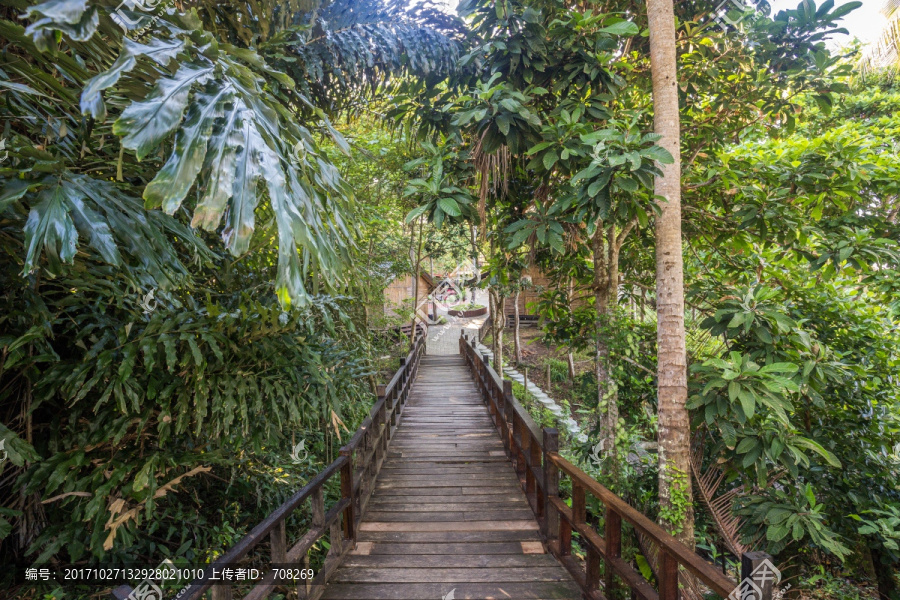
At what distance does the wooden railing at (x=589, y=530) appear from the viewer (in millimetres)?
1631

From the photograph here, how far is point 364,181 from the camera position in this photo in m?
6.42

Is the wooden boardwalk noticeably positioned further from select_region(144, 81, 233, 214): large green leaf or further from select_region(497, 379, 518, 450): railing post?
select_region(144, 81, 233, 214): large green leaf

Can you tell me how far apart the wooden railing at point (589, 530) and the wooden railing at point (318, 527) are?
1422 mm

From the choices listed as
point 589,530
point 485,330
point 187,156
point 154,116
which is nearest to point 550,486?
point 589,530

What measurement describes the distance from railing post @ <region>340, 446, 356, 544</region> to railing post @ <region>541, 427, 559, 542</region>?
1.42m

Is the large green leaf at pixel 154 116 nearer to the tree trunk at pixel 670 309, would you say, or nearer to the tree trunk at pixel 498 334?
the tree trunk at pixel 670 309

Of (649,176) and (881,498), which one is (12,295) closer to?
(649,176)

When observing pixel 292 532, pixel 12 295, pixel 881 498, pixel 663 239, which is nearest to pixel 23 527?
pixel 12 295

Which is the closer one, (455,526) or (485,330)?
(455,526)

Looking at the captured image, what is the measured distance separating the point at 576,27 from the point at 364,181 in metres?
4.25

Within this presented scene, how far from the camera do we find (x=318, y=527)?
2.39 metres

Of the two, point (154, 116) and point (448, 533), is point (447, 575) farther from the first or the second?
point (154, 116)

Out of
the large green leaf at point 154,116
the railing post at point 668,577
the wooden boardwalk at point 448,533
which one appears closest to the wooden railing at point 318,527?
the wooden boardwalk at point 448,533

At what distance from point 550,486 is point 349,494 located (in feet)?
4.88
